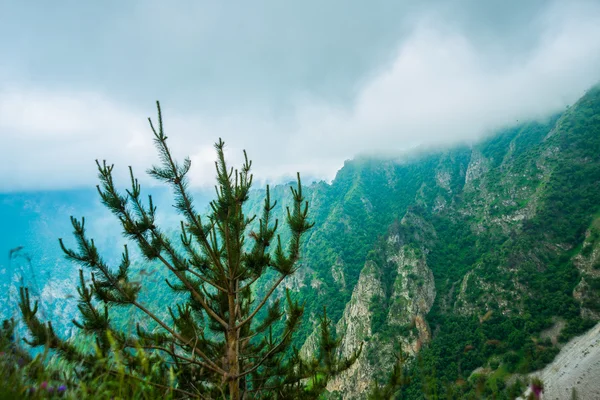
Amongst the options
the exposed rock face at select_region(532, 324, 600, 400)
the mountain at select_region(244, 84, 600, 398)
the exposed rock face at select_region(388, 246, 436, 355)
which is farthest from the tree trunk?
the exposed rock face at select_region(388, 246, 436, 355)

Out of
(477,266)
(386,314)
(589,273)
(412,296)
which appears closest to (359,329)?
(386,314)

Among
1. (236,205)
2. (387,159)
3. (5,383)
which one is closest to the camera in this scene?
(5,383)

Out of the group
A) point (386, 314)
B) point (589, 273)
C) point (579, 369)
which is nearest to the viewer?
point (579, 369)

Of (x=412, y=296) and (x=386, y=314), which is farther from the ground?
(x=412, y=296)

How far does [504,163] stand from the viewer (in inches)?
4333

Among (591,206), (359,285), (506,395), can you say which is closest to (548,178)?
(591,206)

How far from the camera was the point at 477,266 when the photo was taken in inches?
3095

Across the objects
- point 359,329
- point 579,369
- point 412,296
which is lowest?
point 359,329

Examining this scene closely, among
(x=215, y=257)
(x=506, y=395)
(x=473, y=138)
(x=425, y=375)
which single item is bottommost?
(x=506, y=395)

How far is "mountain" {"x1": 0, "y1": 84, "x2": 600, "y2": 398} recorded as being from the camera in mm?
59312

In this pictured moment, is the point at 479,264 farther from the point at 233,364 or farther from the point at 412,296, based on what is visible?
the point at 233,364

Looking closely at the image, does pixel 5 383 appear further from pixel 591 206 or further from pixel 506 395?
pixel 591 206

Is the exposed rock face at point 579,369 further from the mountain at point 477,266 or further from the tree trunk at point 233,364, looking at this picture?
the tree trunk at point 233,364

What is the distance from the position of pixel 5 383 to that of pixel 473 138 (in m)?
185
